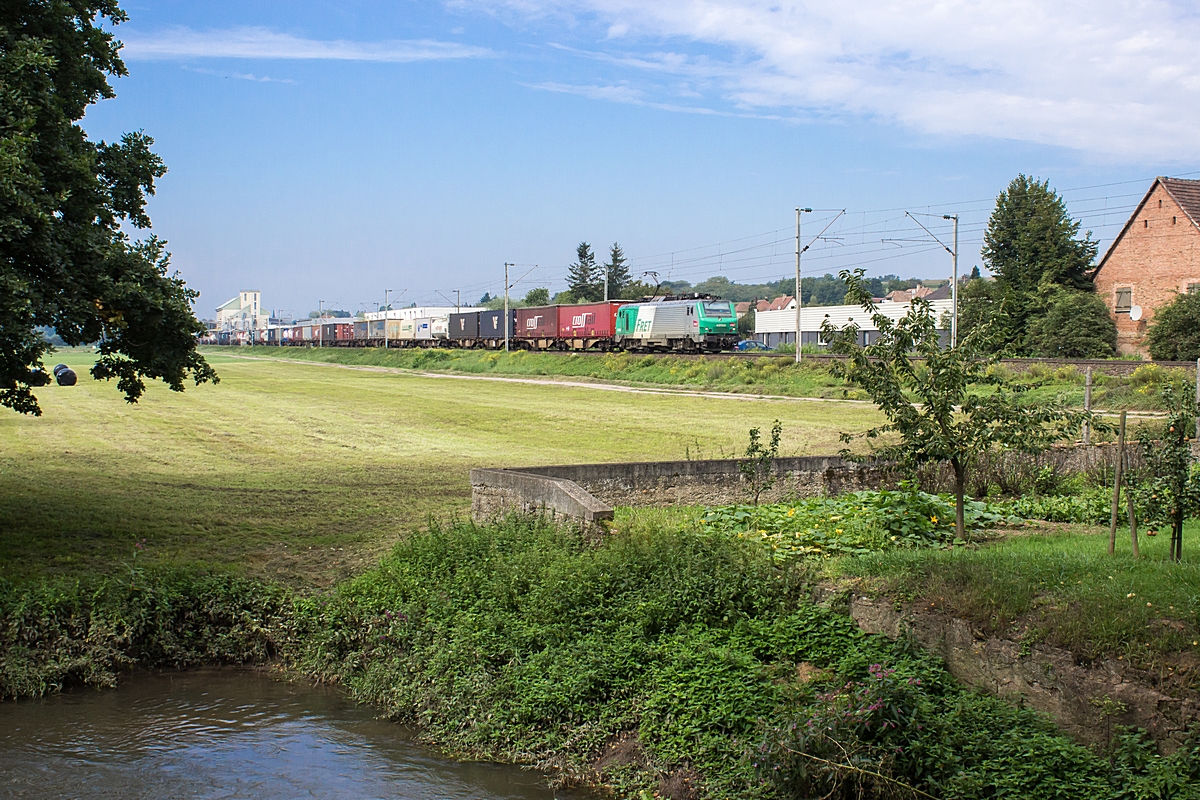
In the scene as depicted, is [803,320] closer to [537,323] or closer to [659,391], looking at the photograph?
[537,323]

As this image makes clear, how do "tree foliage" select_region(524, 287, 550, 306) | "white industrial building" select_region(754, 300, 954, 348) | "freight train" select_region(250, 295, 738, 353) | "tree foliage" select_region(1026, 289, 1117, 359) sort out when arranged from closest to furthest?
"tree foliage" select_region(1026, 289, 1117, 359), "freight train" select_region(250, 295, 738, 353), "white industrial building" select_region(754, 300, 954, 348), "tree foliage" select_region(524, 287, 550, 306)

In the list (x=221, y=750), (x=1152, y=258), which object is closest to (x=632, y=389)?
(x=1152, y=258)

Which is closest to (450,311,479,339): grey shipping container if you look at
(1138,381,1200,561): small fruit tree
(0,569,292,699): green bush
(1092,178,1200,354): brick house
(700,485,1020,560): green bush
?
(1092,178,1200,354): brick house

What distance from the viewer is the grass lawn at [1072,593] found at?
7.14m

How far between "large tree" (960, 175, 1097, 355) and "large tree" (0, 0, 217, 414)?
1759 inches

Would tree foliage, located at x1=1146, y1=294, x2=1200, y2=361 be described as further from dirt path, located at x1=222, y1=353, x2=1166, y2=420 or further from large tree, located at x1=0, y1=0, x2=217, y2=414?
large tree, located at x1=0, y1=0, x2=217, y2=414

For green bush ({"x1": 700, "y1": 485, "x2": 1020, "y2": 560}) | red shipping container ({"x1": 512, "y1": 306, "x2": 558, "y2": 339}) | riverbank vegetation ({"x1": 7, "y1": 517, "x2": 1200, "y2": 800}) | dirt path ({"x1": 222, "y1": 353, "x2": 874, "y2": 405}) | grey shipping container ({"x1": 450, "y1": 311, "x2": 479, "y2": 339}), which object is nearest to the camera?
riverbank vegetation ({"x1": 7, "y1": 517, "x2": 1200, "y2": 800})

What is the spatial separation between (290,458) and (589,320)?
44019mm

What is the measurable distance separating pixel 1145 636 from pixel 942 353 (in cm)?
419

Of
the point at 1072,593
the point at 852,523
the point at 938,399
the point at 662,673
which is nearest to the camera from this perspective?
the point at 1072,593

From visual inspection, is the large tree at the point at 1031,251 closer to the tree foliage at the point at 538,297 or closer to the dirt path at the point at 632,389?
the dirt path at the point at 632,389

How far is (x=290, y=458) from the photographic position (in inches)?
882

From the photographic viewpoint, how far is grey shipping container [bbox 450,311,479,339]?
274 feet

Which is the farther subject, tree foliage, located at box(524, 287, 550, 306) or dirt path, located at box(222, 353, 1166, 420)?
tree foliage, located at box(524, 287, 550, 306)
